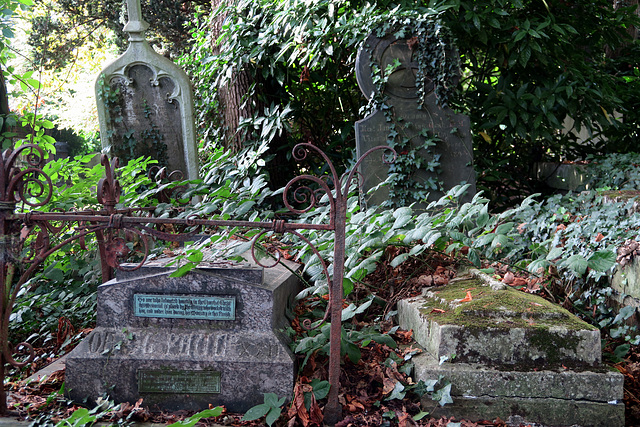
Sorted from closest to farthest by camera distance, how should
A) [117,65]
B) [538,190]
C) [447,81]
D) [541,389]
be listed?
1. [541,389]
2. [447,81]
3. [117,65]
4. [538,190]

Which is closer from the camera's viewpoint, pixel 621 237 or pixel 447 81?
pixel 621 237

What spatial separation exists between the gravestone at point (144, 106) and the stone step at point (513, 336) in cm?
449

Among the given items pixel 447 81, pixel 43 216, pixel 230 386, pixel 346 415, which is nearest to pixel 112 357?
pixel 230 386

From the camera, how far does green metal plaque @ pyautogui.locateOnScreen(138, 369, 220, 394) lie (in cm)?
251

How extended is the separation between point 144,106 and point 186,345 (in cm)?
440

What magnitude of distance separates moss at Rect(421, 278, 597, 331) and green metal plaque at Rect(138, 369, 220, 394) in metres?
1.17

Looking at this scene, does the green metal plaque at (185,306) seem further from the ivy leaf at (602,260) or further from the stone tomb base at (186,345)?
the ivy leaf at (602,260)

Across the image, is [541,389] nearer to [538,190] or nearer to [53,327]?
[53,327]

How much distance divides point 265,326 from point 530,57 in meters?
5.15

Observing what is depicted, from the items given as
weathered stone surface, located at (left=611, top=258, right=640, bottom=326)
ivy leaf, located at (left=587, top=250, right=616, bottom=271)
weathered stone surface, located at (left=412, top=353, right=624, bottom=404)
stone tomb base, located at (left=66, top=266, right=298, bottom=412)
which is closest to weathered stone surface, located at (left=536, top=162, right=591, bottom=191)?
weathered stone surface, located at (left=611, top=258, right=640, bottom=326)

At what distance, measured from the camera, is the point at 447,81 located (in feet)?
17.4

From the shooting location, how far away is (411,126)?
5332 mm

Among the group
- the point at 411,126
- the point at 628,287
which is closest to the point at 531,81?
the point at 411,126

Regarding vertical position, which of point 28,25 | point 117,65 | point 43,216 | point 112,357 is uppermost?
point 28,25
